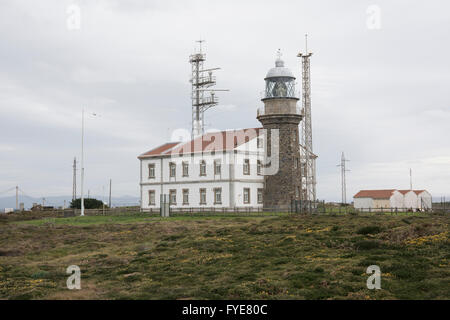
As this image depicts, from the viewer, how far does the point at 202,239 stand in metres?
29.7

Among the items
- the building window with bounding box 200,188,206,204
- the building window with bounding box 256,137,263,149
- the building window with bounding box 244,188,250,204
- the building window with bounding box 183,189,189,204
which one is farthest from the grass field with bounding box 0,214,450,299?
the building window with bounding box 183,189,189,204

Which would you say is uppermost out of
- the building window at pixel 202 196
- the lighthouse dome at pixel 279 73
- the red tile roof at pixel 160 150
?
the lighthouse dome at pixel 279 73

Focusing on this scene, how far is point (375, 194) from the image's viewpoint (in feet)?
185

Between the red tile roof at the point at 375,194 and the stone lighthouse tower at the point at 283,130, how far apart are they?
29.6 feet

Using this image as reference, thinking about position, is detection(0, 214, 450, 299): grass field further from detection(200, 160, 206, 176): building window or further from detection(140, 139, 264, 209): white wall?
detection(200, 160, 206, 176): building window

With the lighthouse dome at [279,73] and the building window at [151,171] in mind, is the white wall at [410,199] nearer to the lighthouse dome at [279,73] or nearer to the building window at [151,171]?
the lighthouse dome at [279,73]

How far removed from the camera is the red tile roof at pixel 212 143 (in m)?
54.5

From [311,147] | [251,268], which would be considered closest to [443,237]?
[251,268]

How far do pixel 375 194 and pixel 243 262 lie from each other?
124 feet

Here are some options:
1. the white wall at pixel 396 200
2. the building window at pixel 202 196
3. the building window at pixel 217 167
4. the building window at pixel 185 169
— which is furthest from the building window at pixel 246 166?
the white wall at pixel 396 200

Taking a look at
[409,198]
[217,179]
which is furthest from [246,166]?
[409,198]

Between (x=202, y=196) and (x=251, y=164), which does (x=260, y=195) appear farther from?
(x=202, y=196)
